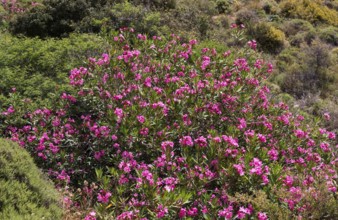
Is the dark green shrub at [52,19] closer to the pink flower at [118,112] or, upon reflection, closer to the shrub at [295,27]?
the pink flower at [118,112]

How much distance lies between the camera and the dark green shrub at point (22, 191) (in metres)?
3.27

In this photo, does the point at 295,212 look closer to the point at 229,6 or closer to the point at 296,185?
the point at 296,185

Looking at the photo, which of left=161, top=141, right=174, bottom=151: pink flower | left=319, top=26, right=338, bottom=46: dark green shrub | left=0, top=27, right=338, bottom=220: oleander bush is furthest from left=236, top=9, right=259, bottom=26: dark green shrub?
left=161, top=141, right=174, bottom=151: pink flower

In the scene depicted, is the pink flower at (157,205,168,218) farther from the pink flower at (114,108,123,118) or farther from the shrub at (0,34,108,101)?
the shrub at (0,34,108,101)

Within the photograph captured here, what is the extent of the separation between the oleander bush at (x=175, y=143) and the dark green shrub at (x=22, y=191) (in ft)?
1.42

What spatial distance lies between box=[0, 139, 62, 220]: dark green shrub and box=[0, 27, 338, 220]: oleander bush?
43 cm

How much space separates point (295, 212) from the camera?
3756mm

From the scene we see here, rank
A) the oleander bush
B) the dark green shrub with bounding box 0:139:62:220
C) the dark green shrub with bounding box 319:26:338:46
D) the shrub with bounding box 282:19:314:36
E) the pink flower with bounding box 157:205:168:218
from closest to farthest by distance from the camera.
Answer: the dark green shrub with bounding box 0:139:62:220, the pink flower with bounding box 157:205:168:218, the oleander bush, the dark green shrub with bounding box 319:26:338:46, the shrub with bounding box 282:19:314:36

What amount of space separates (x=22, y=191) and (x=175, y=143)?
205cm

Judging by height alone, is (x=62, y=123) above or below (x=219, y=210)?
below

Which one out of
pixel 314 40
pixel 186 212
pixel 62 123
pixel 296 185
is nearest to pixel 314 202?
pixel 296 185

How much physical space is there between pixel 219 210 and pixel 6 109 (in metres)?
3.56

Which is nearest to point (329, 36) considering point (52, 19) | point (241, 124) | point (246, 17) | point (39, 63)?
point (246, 17)

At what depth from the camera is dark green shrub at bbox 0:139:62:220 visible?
3.27 meters
